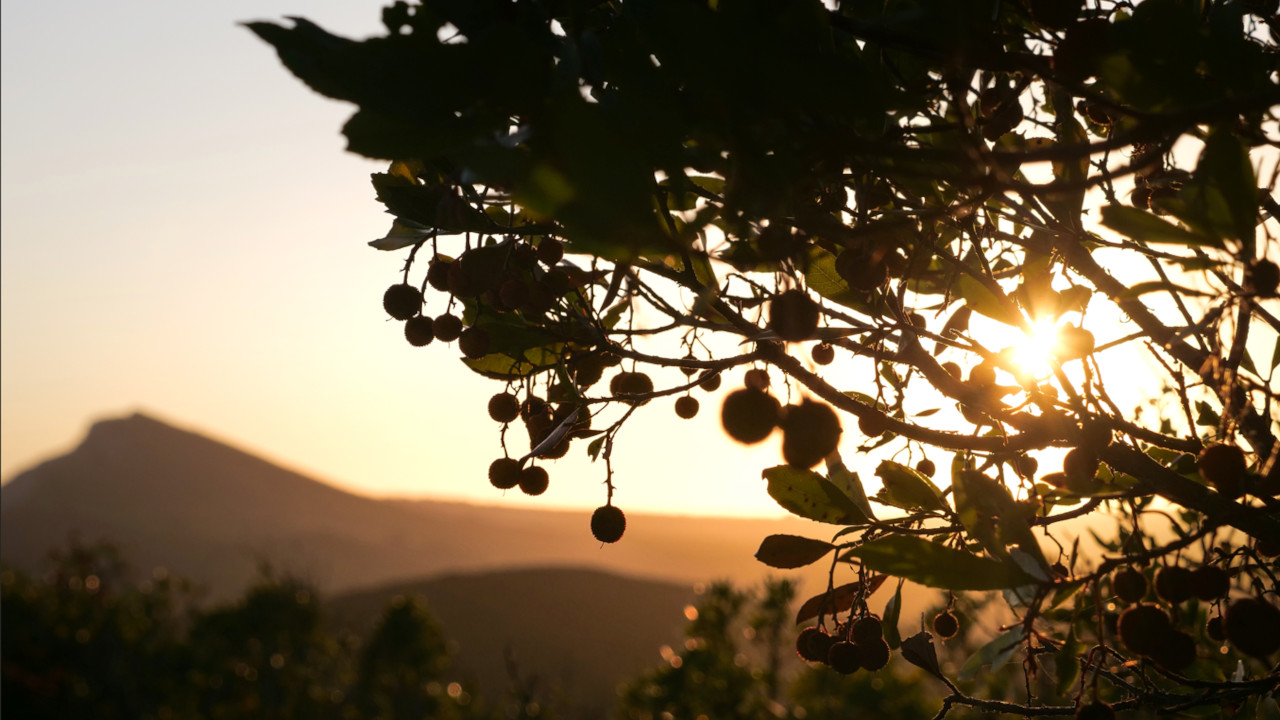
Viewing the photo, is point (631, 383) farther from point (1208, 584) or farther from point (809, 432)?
point (1208, 584)

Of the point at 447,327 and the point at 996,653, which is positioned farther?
the point at 447,327

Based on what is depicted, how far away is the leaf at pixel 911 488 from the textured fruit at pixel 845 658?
0.87 ft

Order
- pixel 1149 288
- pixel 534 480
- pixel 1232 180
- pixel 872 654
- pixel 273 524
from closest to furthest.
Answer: pixel 1232 180, pixel 1149 288, pixel 872 654, pixel 534 480, pixel 273 524

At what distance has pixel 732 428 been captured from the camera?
1.00 metres

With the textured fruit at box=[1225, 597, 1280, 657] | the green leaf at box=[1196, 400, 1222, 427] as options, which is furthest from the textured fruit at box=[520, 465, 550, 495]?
the green leaf at box=[1196, 400, 1222, 427]

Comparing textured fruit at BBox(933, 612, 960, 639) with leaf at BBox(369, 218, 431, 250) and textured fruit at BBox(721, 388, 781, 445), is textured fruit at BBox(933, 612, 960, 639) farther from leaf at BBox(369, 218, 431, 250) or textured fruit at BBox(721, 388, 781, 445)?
leaf at BBox(369, 218, 431, 250)

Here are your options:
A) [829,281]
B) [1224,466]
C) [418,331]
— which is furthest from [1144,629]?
[418,331]

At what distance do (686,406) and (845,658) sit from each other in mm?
788

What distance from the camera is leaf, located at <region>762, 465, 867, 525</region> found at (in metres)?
1.32

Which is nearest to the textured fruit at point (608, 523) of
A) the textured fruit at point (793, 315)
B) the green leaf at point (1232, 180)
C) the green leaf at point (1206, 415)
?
the textured fruit at point (793, 315)

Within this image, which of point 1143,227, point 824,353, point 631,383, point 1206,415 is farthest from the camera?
point 824,353

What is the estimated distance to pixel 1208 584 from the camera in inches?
42.5

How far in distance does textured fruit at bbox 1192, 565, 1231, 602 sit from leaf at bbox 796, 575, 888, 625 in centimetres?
51

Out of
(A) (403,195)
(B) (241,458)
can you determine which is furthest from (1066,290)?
(B) (241,458)
